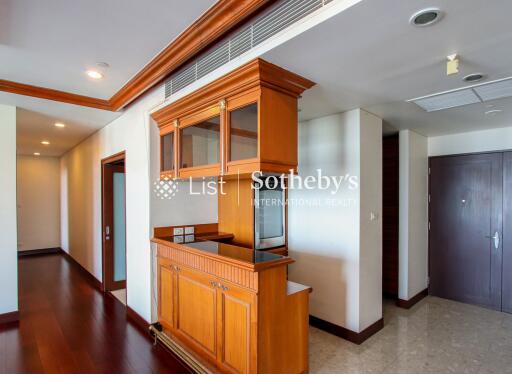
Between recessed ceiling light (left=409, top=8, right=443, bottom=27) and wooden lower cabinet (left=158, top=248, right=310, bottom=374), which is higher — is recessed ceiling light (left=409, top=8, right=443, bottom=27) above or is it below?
above

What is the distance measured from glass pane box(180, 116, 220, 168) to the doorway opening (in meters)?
2.11

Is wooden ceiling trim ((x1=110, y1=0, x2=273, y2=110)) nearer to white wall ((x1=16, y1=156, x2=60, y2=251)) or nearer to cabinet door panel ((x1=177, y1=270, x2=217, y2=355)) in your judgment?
cabinet door panel ((x1=177, y1=270, x2=217, y2=355))

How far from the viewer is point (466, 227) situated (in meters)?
4.38

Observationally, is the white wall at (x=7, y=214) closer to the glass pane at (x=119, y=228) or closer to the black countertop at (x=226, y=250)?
the glass pane at (x=119, y=228)

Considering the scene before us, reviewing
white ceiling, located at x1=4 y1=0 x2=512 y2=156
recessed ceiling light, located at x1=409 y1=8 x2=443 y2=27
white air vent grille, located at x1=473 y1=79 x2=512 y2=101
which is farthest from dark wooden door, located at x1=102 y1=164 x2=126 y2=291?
white air vent grille, located at x1=473 y1=79 x2=512 y2=101

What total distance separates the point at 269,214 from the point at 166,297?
1.47 meters

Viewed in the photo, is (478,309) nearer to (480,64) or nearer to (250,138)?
(480,64)

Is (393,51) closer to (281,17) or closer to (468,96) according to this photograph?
(281,17)

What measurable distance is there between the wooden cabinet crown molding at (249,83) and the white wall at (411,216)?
2610 mm

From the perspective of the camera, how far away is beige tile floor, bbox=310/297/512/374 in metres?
2.68

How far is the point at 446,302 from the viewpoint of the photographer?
4.36 metres

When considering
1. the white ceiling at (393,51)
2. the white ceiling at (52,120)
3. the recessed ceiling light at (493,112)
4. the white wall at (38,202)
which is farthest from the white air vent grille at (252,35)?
the white wall at (38,202)

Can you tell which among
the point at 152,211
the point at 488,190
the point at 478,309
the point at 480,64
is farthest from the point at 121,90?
the point at 478,309

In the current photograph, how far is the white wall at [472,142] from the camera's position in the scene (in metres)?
4.07
